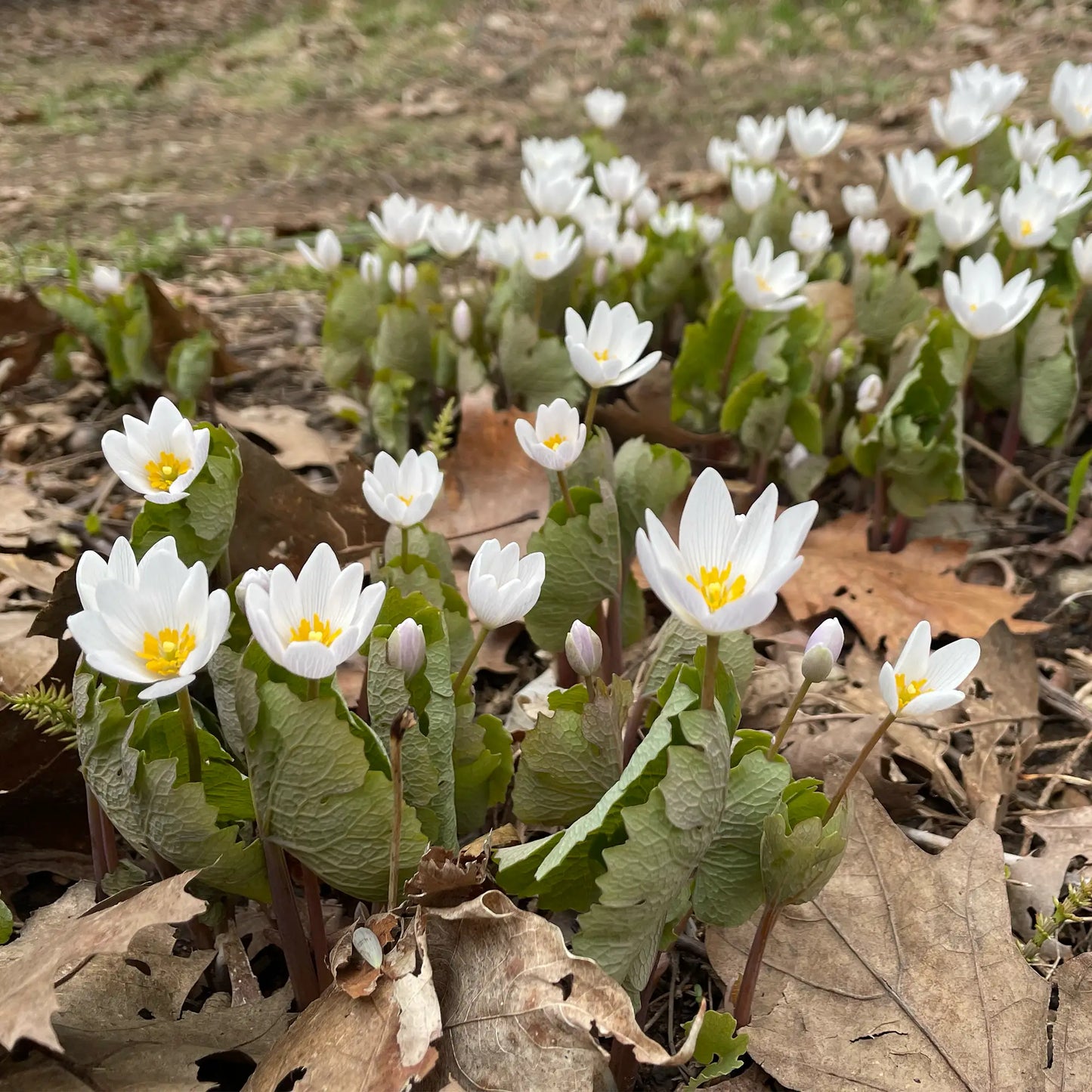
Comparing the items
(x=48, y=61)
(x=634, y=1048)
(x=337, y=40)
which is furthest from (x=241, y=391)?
(x=48, y=61)

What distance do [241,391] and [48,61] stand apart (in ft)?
29.8

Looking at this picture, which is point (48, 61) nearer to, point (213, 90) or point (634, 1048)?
point (213, 90)

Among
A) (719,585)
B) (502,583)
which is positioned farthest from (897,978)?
(502,583)

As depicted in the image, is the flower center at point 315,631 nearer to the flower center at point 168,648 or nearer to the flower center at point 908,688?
the flower center at point 168,648

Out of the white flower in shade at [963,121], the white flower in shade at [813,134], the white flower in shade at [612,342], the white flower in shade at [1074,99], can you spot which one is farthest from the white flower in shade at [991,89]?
the white flower in shade at [612,342]

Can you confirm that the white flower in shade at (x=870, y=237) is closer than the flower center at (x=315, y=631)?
No

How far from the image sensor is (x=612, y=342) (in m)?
1.91

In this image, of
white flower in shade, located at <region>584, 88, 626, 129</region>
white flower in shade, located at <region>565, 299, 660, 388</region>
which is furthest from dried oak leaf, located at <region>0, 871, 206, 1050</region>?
white flower in shade, located at <region>584, 88, 626, 129</region>

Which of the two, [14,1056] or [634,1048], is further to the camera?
[14,1056]

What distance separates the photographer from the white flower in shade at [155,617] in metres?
1.07

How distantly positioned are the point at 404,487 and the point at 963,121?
2.46m

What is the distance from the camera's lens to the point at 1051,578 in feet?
8.17

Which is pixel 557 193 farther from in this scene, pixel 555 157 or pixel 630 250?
pixel 555 157

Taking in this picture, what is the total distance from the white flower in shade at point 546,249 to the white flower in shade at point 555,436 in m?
1.17
